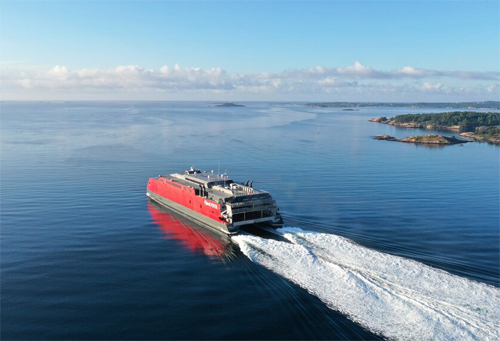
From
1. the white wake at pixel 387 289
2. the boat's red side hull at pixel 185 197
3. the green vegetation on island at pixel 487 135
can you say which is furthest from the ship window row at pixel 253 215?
the green vegetation on island at pixel 487 135

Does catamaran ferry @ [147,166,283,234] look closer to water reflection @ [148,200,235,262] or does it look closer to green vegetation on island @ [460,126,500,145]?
water reflection @ [148,200,235,262]

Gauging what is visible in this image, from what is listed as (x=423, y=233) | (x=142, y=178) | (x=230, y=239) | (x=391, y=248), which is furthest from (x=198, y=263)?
(x=142, y=178)

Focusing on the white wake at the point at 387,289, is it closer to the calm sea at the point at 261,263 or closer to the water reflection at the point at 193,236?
the calm sea at the point at 261,263

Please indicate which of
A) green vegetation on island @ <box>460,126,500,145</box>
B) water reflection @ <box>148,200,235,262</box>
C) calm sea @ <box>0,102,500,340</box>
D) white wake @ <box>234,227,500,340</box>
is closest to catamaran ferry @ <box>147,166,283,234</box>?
water reflection @ <box>148,200,235,262</box>

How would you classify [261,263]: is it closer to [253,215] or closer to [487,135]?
[253,215]

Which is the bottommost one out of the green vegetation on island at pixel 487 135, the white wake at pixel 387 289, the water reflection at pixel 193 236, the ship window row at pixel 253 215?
the water reflection at pixel 193 236

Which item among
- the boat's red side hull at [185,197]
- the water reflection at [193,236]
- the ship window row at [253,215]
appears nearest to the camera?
the water reflection at [193,236]
